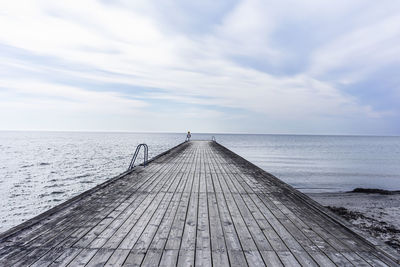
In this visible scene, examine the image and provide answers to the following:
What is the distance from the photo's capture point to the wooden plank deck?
2607mm

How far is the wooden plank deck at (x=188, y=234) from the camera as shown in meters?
2.61

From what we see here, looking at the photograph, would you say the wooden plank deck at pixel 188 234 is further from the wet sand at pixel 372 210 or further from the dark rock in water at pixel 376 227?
the dark rock in water at pixel 376 227

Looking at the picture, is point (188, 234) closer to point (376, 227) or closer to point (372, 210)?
point (376, 227)

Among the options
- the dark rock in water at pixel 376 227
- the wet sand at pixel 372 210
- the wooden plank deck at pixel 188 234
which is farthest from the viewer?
the wet sand at pixel 372 210

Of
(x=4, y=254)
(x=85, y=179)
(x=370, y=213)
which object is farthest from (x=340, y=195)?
(x=85, y=179)

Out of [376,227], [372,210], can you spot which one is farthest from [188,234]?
[372,210]

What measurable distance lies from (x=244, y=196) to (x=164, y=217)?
2176 millimetres

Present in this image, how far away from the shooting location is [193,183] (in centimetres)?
656

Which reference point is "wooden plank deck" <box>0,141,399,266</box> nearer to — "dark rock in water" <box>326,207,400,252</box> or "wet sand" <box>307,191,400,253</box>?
"wet sand" <box>307,191,400,253</box>

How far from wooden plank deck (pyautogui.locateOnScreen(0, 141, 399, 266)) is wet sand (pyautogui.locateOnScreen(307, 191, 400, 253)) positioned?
2.03 m

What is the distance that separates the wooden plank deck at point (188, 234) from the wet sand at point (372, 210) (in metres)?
2.03

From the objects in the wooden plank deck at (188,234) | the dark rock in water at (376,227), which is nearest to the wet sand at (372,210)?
the dark rock in water at (376,227)

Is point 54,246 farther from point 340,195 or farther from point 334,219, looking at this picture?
point 340,195

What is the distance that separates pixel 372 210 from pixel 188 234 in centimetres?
962
